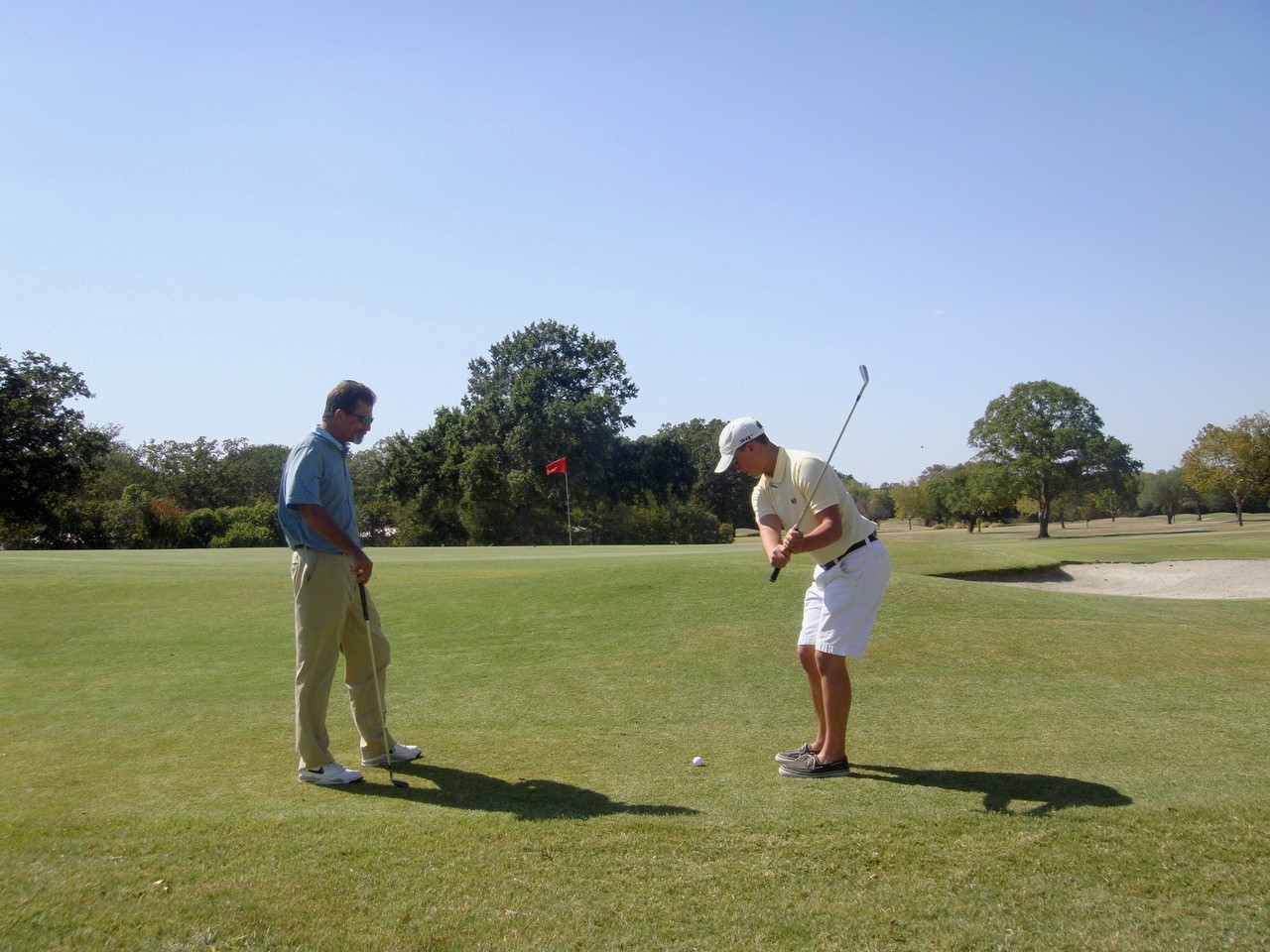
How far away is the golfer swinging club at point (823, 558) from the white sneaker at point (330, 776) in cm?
269

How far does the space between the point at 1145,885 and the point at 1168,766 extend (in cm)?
224

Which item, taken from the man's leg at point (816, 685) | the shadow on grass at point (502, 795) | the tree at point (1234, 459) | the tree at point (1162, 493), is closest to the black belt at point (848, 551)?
the man's leg at point (816, 685)

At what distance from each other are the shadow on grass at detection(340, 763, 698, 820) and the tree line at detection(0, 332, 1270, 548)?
5344 centimetres

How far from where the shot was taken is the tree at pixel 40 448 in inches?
2223

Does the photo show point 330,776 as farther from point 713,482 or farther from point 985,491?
point 713,482

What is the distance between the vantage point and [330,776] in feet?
19.8

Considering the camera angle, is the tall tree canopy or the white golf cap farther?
the tall tree canopy

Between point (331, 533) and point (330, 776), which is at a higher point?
point (331, 533)

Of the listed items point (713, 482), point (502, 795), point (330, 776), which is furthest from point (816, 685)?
point (713, 482)

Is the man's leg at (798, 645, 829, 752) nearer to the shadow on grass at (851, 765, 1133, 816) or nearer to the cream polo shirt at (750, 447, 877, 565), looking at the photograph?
the shadow on grass at (851, 765, 1133, 816)

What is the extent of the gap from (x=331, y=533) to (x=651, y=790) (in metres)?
2.56

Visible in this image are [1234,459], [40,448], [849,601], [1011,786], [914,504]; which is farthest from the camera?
[914,504]

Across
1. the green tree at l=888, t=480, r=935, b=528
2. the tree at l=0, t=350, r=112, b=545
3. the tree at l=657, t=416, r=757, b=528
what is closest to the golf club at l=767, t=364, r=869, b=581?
the tree at l=0, t=350, r=112, b=545

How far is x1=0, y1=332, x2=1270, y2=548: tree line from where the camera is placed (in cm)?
5831
